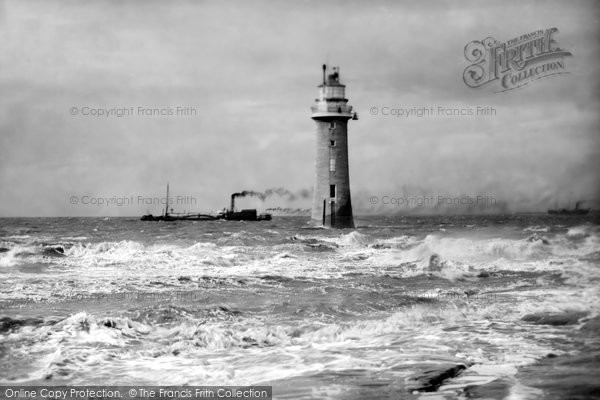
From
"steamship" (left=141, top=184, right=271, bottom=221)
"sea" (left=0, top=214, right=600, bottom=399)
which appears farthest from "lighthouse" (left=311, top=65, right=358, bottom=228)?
"steamship" (left=141, top=184, right=271, bottom=221)

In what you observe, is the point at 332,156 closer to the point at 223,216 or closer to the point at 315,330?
the point at 315,330

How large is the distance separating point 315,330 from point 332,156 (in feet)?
101

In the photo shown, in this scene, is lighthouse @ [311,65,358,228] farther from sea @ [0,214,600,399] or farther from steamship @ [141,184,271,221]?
steamship @ [141,184,271,221]

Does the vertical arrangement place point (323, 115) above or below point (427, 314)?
above

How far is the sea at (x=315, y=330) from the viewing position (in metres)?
8.34

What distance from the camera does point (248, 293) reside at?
1680cm

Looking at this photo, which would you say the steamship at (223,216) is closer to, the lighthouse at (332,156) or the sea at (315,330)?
the lighthouse at (332,156)

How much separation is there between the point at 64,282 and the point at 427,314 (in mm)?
10328

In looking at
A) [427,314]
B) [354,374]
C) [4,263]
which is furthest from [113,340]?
[4,263]

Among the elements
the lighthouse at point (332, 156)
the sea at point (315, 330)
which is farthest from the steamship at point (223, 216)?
the sea at point (315, 330)

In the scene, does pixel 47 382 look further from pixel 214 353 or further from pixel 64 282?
pixel 64 282

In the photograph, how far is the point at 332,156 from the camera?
1654 inches

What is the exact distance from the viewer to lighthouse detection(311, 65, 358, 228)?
42062 millimetres

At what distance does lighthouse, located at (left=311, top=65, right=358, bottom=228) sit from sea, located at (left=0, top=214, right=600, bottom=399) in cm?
1895
